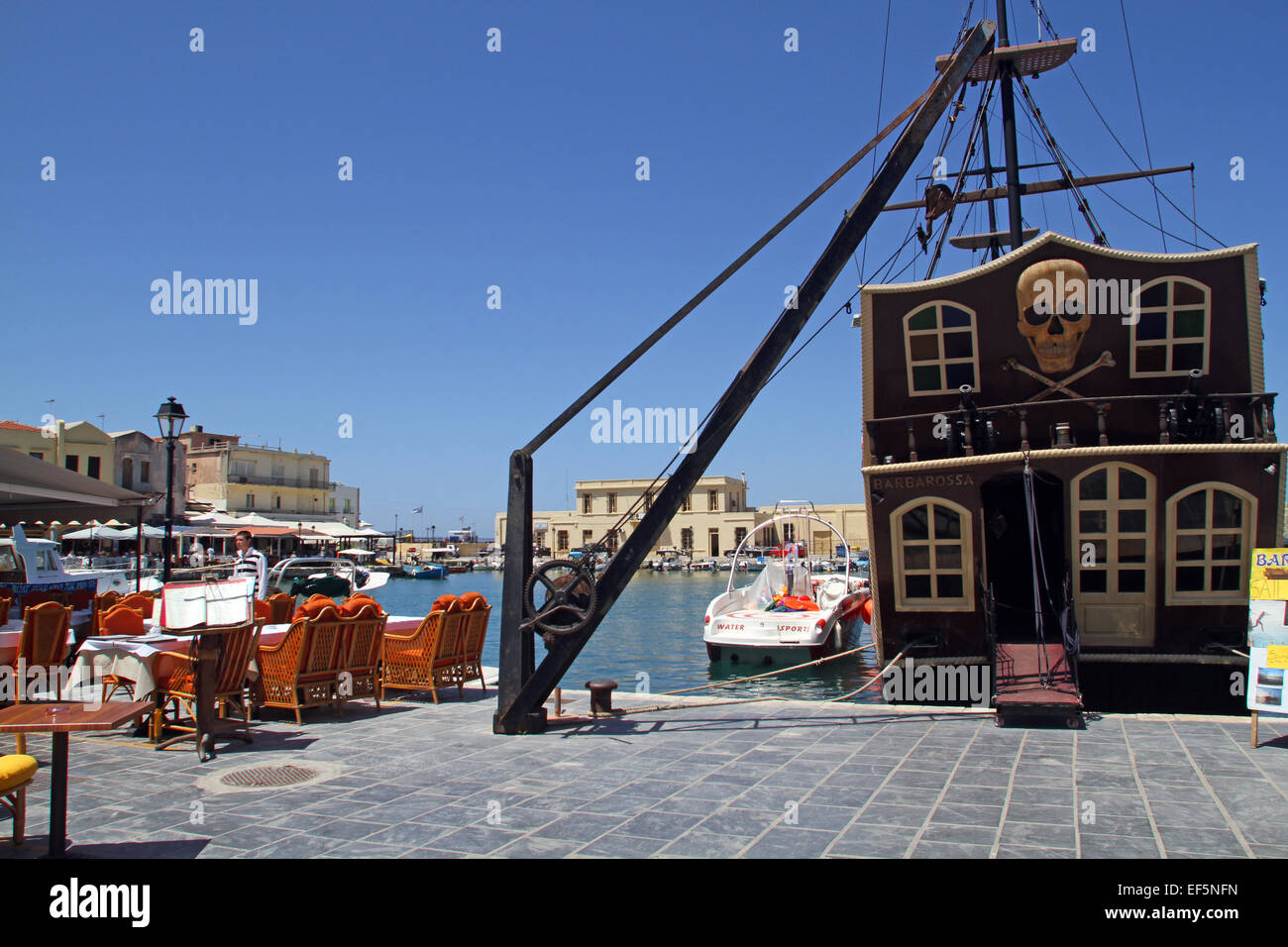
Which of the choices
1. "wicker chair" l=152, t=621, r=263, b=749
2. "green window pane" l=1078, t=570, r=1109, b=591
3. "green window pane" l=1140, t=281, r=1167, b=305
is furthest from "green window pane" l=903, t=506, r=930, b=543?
"wicker chair" l=152, t=621, r=263, b=749

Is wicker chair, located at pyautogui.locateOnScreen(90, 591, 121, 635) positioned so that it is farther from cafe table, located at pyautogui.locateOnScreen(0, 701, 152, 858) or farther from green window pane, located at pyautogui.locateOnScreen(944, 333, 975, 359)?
green window pane, located at pyautogui.locateOnScreen(944, 333, 975, 359)

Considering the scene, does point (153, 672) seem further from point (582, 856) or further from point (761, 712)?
point (761, 712)

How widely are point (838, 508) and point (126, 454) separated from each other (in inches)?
2717

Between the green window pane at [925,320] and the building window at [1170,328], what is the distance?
2537 mm

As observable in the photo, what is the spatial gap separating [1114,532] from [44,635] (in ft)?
41.5

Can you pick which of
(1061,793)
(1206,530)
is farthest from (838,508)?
(1061,793)

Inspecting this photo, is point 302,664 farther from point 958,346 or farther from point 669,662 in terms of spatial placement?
point 669,662

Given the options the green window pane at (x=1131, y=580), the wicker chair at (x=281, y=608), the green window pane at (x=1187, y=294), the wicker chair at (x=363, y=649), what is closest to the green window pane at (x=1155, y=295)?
the green window pane at (x=1187, y=294)

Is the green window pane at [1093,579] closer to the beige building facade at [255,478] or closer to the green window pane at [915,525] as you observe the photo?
the green window pane at [915,525]

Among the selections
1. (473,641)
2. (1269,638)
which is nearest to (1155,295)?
(1269,638)

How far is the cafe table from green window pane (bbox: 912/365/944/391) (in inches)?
416

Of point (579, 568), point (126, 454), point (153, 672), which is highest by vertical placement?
point (126, 454)

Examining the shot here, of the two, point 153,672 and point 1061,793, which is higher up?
point 153,672
